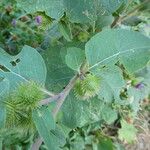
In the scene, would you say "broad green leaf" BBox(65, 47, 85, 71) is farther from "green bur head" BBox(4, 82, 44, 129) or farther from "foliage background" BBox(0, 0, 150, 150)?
"green bur head" BBox(4, 82, 44, 129)

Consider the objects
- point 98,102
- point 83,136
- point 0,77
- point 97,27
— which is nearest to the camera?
point 0,77

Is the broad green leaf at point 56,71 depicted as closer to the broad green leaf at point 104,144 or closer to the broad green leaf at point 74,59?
the broad green leaf at point 74,59

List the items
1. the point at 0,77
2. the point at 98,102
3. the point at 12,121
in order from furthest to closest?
the point at 98,102, the point at 0,77, the point at 12,121

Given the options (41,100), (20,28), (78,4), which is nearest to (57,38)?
(78,4)

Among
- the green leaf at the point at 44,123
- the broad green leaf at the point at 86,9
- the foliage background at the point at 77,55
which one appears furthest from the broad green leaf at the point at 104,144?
the green leaf at the point at 44,123

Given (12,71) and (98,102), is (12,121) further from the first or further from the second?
(98,102)

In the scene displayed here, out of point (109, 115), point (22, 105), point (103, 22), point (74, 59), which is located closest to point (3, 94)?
point (22, 105)
